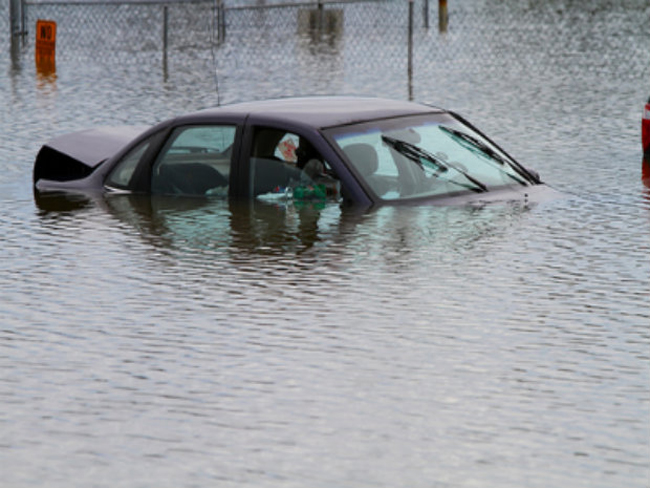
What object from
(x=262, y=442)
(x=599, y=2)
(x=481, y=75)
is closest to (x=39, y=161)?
(x=262, y=442)

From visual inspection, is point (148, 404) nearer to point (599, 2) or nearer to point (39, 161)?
point (39, 161)

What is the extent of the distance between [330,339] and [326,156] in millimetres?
3655

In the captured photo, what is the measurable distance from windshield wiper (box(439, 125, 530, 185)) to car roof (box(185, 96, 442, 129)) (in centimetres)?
28

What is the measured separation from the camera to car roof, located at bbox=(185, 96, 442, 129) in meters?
12.2

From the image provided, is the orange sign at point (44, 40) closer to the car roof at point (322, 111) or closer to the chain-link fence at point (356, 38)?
the chain-link fence at point (356, 38)

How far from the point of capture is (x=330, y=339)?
847cm

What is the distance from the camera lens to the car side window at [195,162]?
41.4 feet

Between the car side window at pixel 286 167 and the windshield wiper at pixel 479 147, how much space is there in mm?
944

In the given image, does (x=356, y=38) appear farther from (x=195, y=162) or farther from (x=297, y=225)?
(x=297, y=225)

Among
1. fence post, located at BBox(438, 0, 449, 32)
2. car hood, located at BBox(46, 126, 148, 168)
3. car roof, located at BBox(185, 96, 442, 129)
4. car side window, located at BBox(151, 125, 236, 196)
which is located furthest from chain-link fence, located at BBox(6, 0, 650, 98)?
car roof, located at BBox(185, 96, 442, 129)

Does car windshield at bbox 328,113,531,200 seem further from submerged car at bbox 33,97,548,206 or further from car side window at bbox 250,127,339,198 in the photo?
car side window at bbox 250,127,339,198

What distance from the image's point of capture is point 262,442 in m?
6.68

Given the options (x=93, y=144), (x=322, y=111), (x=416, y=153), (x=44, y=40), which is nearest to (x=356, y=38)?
(x=44, y=40)

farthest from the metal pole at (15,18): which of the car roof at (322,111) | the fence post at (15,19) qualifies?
the car roof at (322,111)
